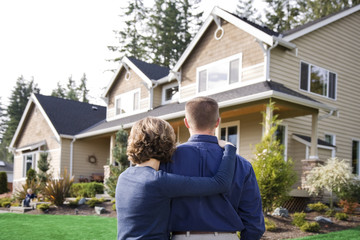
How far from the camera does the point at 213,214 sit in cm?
221

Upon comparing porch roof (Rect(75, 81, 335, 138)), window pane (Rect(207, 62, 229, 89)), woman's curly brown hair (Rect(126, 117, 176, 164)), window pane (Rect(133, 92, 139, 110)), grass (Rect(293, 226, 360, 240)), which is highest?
window pane (Rect(207, 62, 229, 89))

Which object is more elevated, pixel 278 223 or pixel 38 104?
pixel 38 104

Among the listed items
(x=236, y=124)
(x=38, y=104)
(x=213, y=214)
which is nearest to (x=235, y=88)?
(x=236, y=124)

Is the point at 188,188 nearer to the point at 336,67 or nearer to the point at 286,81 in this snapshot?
the point at 286,81

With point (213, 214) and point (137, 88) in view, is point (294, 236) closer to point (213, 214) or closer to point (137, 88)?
point (213, 214)

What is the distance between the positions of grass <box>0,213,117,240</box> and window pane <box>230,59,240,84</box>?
6.94 meters

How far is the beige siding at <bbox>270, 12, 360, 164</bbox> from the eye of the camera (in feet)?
41.5

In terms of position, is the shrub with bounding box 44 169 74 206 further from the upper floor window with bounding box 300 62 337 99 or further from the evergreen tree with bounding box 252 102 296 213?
the upper floor window with bounding box 300 62 337 99

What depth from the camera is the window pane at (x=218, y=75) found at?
44.9 feet

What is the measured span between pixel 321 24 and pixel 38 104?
651 inches

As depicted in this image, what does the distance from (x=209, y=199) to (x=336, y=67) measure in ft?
45.3

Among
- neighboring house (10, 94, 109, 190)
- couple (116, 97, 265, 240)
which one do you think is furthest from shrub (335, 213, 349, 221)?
neighboring house (10, 94, 109, 190)

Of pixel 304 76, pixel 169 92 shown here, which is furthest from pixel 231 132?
pixel 169 92

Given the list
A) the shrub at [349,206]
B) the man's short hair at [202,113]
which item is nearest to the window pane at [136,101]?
the shrub at [349,206]
